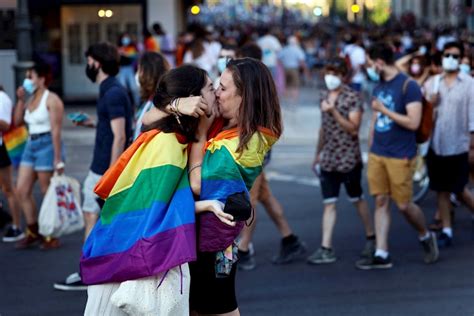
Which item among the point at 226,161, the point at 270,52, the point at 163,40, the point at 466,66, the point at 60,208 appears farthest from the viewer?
the point at 270,52

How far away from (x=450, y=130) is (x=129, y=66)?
12.0m

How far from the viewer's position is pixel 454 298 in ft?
25.9

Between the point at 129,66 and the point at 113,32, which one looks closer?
the point at 129,66

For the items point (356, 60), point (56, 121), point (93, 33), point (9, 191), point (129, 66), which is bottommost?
point (9, 191)

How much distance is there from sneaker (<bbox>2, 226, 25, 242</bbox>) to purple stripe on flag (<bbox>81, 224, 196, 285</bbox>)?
575 cm

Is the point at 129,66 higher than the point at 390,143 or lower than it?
lower

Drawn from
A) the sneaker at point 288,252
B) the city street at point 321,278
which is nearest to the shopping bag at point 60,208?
the city street at point 321,278

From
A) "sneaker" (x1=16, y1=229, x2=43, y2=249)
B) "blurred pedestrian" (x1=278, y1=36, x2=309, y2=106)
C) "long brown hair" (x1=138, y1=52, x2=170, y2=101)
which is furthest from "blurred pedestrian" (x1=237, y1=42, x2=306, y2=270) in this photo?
"blurred pedestrian" (x1=278, y1=36, x2=309, y2=106)

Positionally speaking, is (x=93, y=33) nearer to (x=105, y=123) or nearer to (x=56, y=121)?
(x=56, y=121)

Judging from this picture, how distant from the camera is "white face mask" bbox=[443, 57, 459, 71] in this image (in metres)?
9.56

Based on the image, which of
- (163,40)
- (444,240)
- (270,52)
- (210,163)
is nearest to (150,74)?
(210,163)

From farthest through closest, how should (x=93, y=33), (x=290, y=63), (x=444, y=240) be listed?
(x=290, y=63), (x=93, y=33), (x=444, y=240)

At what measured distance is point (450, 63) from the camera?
9.57m

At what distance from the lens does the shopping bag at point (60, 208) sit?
29.6 feet
